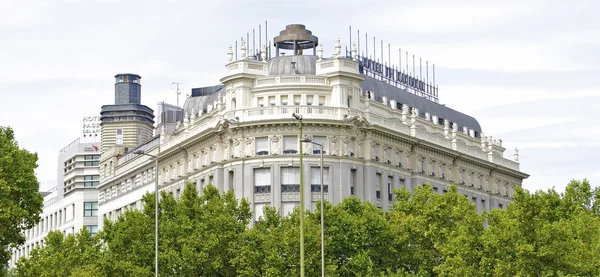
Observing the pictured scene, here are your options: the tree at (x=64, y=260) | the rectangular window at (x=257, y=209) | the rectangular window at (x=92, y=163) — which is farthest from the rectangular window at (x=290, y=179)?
the rectangular window at (x=92, y=163)

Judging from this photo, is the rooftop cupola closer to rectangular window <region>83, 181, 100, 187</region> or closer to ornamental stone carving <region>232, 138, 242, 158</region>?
ornamental stone carving <region>232, 138, 242, 158</region>

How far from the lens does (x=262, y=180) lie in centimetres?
12419

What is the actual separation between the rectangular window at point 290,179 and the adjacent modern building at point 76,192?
6016cm

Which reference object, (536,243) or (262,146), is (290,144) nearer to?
(262,146)

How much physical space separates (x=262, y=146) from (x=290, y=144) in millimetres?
2776

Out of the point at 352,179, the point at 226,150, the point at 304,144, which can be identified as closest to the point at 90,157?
the point at 226,150

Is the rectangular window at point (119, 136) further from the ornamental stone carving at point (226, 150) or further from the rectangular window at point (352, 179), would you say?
the rectangular window at point (352, 179)

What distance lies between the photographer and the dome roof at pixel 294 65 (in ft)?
420

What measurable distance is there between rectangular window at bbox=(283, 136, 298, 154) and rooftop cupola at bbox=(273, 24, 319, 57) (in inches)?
513

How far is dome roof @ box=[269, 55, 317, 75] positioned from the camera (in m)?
128

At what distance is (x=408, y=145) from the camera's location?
134 m

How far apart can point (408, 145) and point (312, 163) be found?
15036 mm

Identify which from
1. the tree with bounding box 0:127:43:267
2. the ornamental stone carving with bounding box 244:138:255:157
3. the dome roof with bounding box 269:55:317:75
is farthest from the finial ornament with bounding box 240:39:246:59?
the tree with bounding box 0:127:43:267

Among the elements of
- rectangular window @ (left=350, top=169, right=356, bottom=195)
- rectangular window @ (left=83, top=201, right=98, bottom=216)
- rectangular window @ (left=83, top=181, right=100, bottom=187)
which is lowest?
rectangular window @ (left=350, top=169, right=356, bottom=195)
